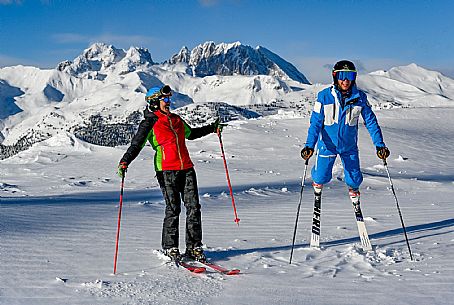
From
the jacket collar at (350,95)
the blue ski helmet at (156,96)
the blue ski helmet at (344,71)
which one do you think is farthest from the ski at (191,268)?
the blue ski helmet at (344,71)

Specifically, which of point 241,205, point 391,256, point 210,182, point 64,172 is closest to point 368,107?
point 391,256

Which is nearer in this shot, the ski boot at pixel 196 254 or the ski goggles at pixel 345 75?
the ski boot at pixel 196 254

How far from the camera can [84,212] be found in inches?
378

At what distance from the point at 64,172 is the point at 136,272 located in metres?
19.3

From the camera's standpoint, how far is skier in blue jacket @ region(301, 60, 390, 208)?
674cm

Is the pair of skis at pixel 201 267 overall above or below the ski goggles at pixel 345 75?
below

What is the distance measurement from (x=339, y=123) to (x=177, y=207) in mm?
2413

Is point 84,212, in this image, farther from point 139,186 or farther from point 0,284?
point 139,186

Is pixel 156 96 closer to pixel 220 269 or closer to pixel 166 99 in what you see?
pixel 166 99

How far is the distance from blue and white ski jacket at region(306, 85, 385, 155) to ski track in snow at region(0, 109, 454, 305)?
54.3 inches

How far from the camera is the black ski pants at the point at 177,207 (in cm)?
606

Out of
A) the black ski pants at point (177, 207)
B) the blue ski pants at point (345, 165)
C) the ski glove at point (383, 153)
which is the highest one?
the ski glove at point (383, 153)

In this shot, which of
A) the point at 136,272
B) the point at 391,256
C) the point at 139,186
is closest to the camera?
the point at 136,272

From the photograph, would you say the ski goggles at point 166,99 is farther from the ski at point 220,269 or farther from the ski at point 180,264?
the ski at point 220,269
